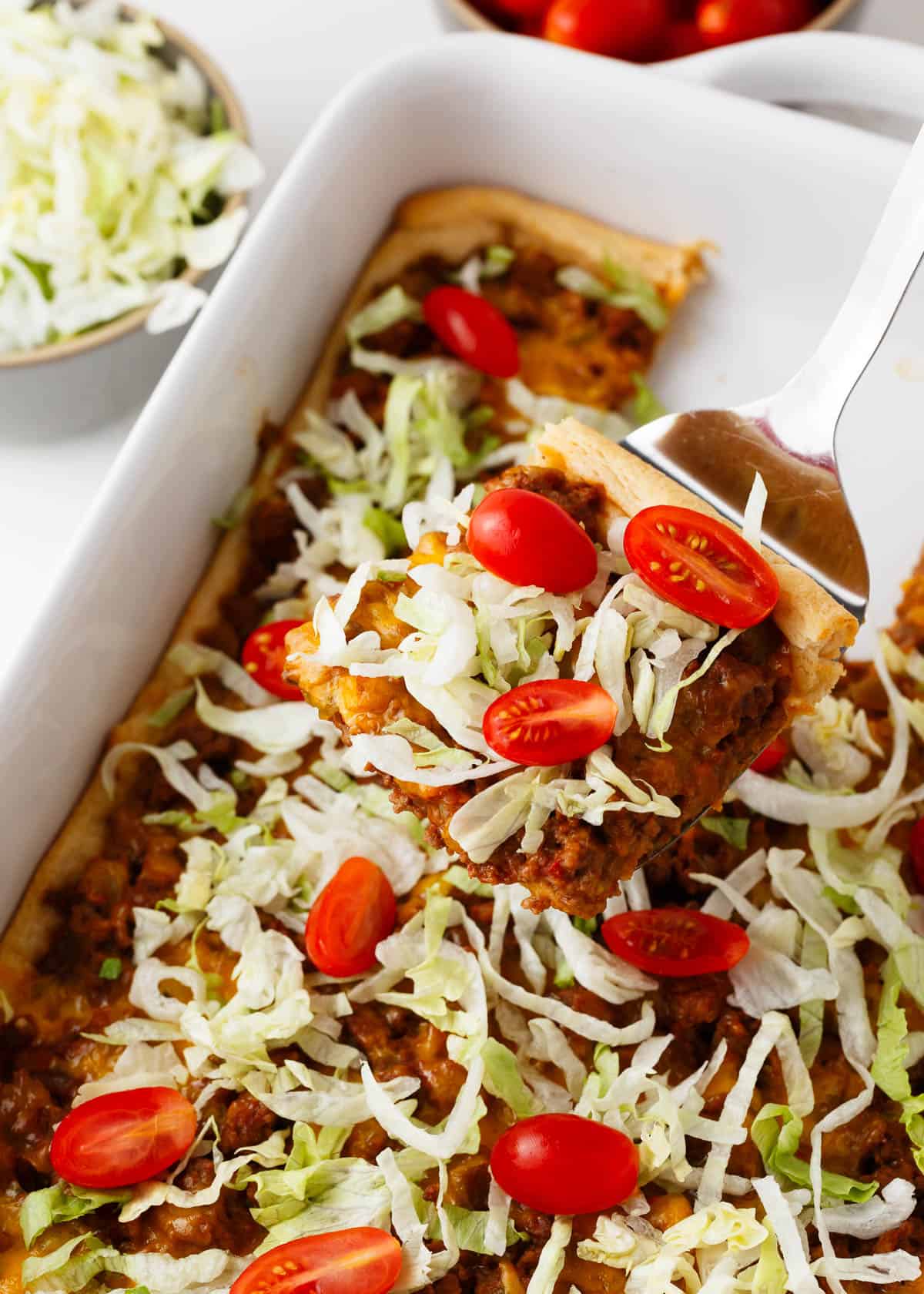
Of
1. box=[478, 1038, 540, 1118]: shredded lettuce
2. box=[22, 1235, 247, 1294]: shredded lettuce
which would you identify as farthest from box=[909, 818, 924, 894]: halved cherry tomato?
box=[22, 1235, 247, 1294]: shredded lettuce

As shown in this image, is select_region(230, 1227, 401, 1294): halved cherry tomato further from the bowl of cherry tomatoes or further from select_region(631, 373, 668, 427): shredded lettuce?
the bowl of cherry tomatoes

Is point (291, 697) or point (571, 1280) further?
point (291, 697)

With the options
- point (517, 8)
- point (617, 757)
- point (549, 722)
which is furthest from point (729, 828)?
point (517, 8)

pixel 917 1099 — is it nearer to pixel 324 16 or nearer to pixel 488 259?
pixel 488 259

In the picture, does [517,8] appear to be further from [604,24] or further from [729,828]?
[729,828]

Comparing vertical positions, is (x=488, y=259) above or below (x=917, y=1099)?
above

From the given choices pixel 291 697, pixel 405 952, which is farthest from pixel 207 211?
pixel 405 952
